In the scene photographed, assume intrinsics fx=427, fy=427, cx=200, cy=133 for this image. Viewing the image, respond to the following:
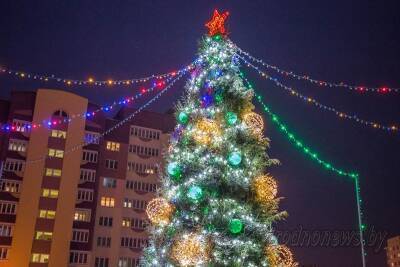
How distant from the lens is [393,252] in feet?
374

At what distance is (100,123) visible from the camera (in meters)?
46.3

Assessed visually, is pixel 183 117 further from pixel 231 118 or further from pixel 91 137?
pixel 91 137

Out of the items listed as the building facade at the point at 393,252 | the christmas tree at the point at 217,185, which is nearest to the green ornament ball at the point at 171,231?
the christmas tree at the point at 217,185

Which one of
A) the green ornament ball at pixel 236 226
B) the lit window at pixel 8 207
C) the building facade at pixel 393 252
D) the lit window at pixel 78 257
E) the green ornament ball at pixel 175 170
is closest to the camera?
the green ornament ball at pixel 236 226

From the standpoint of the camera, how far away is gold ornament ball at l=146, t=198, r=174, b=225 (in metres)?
13.2

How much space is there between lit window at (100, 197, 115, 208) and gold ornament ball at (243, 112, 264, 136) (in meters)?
34.1

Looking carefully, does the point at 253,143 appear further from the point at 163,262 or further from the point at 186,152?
A: the point at 163,262

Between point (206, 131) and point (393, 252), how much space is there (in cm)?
11759

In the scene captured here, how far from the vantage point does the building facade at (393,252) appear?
364 ft

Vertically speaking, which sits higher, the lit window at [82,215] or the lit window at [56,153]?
the lit window at [56,153]

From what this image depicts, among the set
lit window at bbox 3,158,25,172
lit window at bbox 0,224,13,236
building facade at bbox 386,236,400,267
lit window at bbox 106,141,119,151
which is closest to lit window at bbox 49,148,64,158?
lit window at bbox 3,158,25,172

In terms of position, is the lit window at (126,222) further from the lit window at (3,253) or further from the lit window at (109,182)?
the lit window at (3,253)

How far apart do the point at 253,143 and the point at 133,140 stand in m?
36.4

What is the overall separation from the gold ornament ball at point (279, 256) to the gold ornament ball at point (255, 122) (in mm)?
3530
